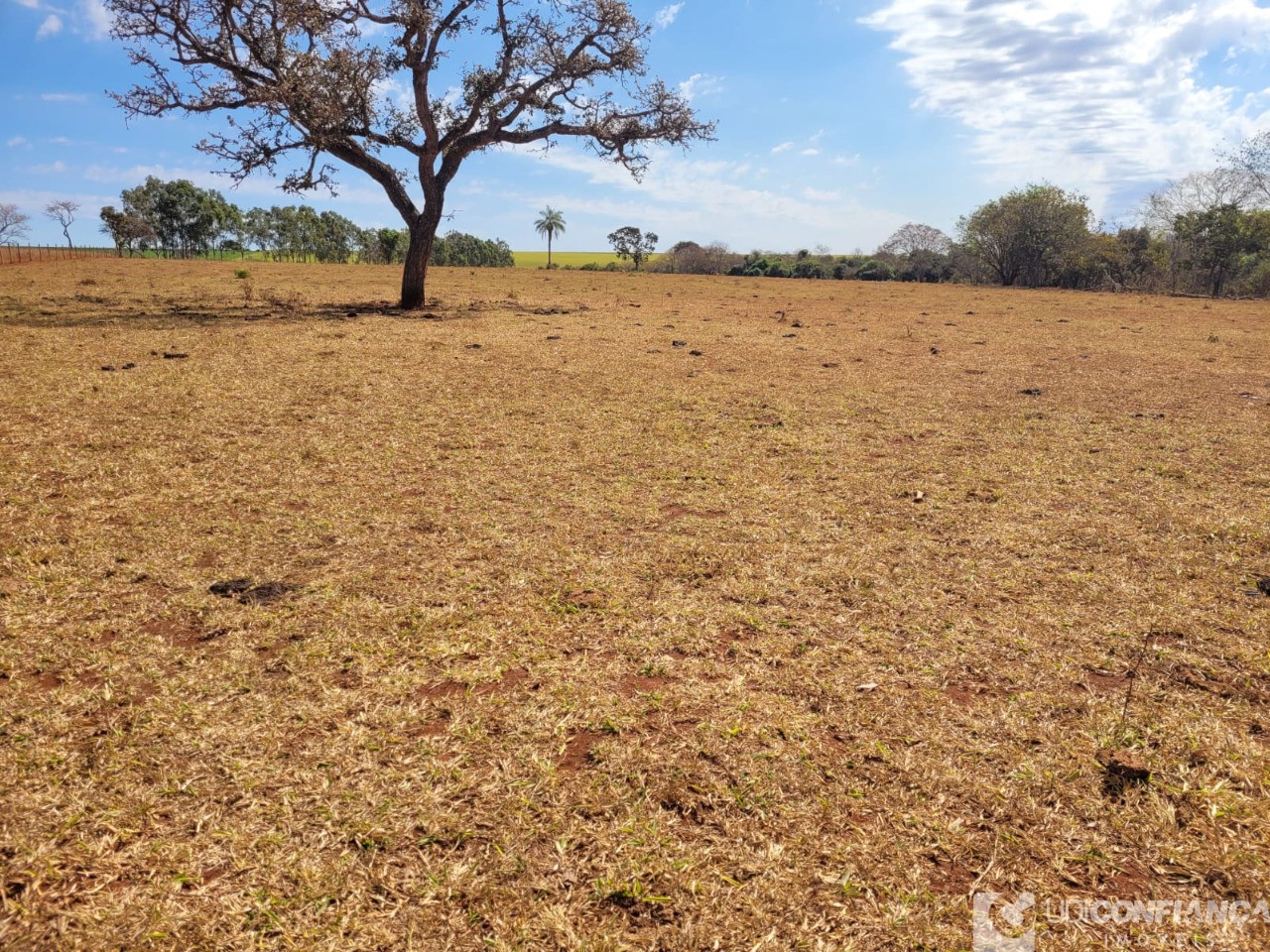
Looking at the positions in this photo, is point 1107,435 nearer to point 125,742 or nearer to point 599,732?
point 599,732

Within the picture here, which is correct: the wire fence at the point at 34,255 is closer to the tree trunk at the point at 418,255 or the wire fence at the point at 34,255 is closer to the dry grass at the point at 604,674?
A: the tree trunk at the point at 418,255

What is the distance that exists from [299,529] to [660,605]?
2.68 meters

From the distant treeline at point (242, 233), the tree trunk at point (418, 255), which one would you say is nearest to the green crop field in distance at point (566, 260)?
the distant treeline at point (242, 233)

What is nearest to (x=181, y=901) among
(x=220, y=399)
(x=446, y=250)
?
(x=220, y=399)

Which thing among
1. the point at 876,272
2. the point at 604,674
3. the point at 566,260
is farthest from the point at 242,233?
the point at 604,674

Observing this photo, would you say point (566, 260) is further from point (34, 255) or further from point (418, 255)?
point (418, 255)

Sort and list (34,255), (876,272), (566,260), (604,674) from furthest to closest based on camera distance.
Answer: (566,260) → (876,272) → (34,255) → (604,674)

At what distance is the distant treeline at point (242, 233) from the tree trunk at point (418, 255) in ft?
205

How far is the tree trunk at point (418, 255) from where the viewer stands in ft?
59.7

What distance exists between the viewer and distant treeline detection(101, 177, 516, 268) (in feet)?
304

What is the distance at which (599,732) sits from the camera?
2945mm

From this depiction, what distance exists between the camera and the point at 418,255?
60.5 ft

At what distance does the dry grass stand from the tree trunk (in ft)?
36.0

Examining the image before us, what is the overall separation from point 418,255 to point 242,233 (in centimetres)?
12177
